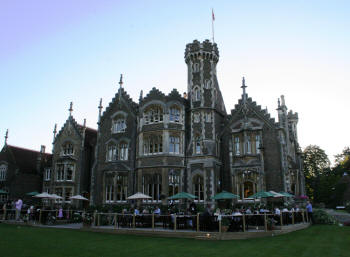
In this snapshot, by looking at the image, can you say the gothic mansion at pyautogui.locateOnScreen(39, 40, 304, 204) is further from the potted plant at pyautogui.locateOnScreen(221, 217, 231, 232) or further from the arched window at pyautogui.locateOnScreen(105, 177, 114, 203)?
the potted plant at pyautogui.locateOnScreen(221, 217, 231, 232)

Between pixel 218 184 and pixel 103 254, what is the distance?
2034 centimetres

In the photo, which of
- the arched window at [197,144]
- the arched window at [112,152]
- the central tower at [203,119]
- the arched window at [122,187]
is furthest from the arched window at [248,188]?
the arched window at [112,152]

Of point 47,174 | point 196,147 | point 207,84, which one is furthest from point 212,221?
point 47,174

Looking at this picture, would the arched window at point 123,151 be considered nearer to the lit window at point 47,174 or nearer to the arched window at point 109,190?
the arched window at point 109,190

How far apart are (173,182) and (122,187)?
657 centimetres

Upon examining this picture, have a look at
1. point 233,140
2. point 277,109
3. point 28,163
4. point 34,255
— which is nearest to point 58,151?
Answer: point 28,163

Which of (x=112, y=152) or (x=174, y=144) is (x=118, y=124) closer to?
(x=112, y=152)

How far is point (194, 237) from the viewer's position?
17.7m

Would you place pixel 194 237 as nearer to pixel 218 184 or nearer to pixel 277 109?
pixel 218 184

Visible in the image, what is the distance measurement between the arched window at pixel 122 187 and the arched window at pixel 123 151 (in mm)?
2145

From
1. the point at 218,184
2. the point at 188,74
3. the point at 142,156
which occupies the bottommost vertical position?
the point at 218,184

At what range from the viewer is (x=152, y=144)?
33375mm

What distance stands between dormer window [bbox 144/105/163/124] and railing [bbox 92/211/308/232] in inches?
504

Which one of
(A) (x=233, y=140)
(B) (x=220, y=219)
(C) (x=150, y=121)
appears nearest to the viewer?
(B) (x=220, y=219)
